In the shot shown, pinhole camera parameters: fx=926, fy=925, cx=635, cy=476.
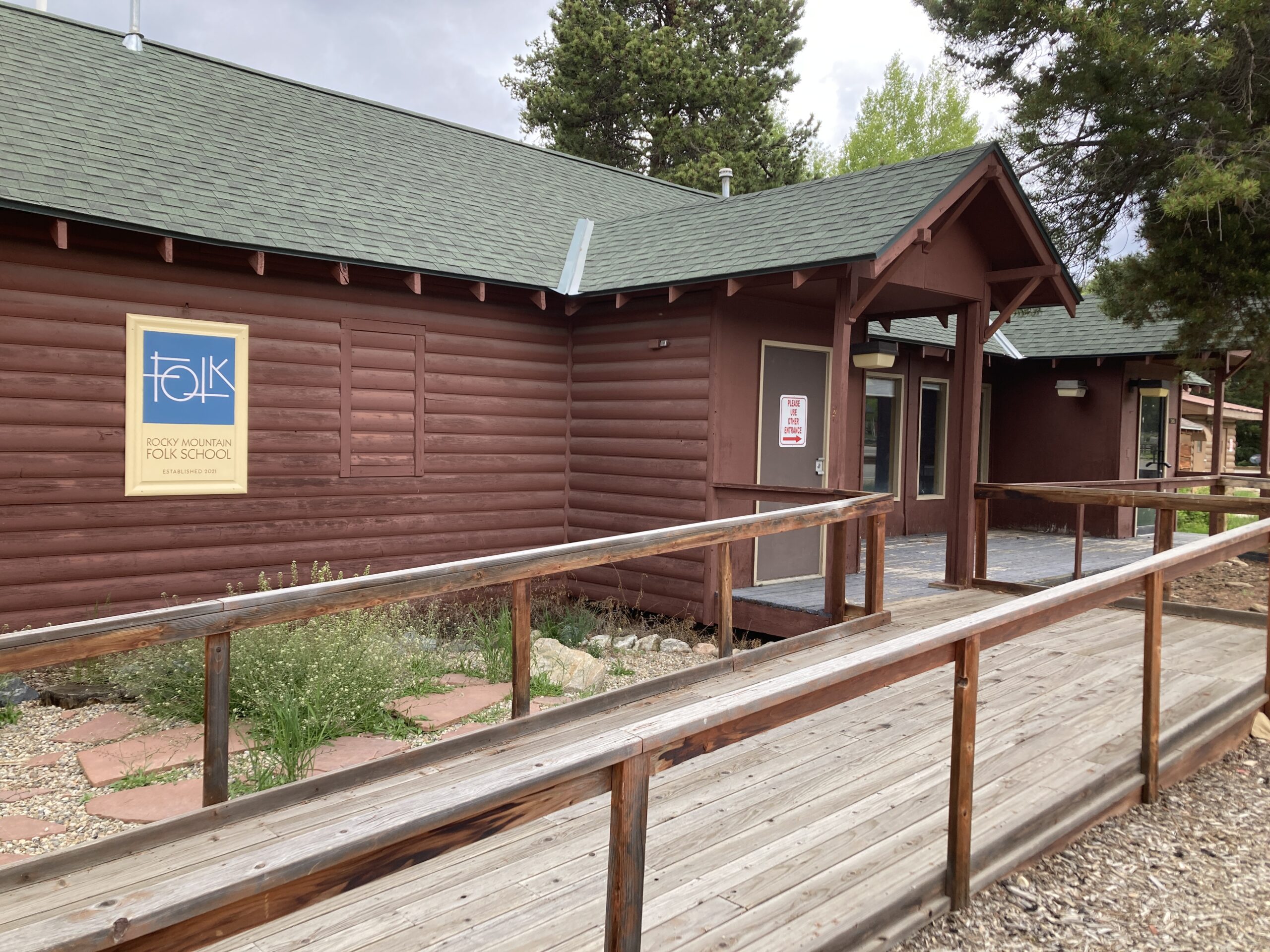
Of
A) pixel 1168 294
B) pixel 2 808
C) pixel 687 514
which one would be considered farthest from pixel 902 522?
pixel 2 808

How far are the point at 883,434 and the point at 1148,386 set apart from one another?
184 inches

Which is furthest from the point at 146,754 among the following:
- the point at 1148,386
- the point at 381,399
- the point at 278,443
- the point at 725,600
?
the point at 1148,386

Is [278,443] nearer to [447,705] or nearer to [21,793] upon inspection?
[447,705]

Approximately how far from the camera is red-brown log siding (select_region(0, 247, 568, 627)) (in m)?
6.64

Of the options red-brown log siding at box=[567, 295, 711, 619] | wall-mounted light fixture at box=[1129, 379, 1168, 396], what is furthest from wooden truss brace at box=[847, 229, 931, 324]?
wall-mounted light fixture at box=[1129, 379, 1168, 396]

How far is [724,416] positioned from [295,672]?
14.6 feet

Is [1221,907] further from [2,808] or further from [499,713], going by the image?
[2,808]

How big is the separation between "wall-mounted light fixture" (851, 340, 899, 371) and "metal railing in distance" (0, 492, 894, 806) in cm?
533

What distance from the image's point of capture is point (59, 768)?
15.6ft

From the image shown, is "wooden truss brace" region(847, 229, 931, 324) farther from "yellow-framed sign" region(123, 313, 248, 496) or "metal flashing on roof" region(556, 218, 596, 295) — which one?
"yellow-framed sign" region(123, 313, 248, 496)

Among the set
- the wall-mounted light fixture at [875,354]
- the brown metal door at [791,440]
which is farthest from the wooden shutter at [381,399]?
the wall-mounted light fixture at [875,354]

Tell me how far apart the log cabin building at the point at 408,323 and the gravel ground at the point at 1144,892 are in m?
3.90

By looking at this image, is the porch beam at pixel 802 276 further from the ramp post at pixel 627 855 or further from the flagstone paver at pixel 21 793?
the flagstone paver at pixel 21 793

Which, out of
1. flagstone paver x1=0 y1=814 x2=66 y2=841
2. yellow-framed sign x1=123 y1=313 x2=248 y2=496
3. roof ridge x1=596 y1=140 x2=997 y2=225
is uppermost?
roof ridge x1=596 y1=140 x2=997 y2=225
